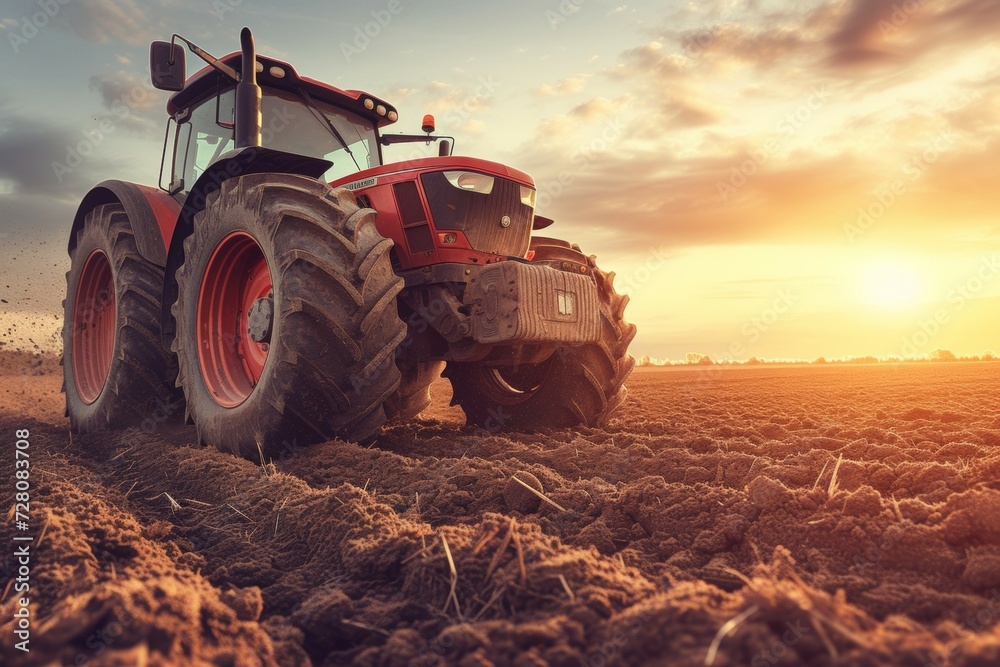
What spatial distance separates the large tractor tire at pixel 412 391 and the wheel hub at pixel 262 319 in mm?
1243

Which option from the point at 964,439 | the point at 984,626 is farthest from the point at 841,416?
the point at 984,626

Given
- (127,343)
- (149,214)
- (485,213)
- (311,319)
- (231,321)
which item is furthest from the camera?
(149,214)

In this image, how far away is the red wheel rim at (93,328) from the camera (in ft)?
21.1

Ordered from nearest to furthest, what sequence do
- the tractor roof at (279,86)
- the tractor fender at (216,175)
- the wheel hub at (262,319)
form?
the wheel hub at (262,319)
the tractor fender at (216,175)
the tractor roof at (279,86)

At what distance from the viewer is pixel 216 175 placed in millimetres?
4582

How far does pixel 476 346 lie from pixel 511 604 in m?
2.64

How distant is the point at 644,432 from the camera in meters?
5.05

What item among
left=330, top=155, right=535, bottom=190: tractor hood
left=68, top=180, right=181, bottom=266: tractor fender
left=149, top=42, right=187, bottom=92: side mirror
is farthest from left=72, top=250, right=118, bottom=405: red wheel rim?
left=330, top=155, right=535, bottom=190: tractor hood

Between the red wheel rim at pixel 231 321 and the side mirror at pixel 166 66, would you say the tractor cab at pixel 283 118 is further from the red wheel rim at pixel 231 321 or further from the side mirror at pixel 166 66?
the red wheel rim at pixel 231 321

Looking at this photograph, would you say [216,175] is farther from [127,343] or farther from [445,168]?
[127,343]

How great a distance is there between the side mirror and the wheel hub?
1.66 meters

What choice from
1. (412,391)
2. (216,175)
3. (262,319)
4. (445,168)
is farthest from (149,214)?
(445,168)

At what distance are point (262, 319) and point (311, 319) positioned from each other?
1.39 feet

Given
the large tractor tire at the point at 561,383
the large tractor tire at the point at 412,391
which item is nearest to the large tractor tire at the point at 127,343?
the large tractor tire at the point at 412,391
